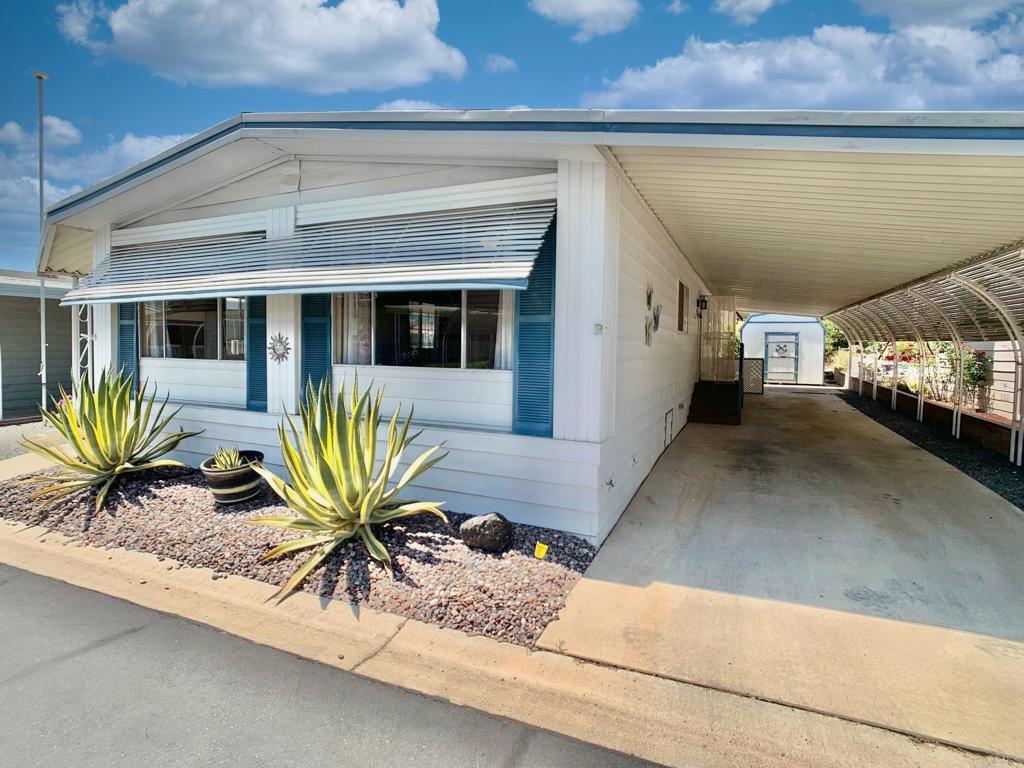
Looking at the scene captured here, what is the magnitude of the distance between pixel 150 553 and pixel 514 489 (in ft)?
9.57

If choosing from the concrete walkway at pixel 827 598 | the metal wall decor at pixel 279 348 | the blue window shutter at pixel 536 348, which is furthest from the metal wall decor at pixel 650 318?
the metal wall decor at pixel 279 348


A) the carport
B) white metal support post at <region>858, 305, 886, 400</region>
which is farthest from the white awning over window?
white metal support post at <region>858, 305, 886, 400</region>

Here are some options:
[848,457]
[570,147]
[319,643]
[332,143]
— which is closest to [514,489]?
[319,643]

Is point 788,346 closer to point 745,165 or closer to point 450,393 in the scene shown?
point 745,165

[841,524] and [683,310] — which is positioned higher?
[683,310]

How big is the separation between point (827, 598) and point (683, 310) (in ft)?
21.0

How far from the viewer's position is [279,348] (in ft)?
19.0

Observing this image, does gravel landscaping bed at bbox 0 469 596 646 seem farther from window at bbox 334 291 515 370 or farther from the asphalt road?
window at bbox 334 291 515 370

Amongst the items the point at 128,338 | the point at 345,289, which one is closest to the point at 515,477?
the point at 345,289

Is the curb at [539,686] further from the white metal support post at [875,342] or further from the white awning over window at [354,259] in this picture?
the white metal support post at [875,342]

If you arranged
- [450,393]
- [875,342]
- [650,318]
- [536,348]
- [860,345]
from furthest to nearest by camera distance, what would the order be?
[860,345]
[875,342]
[650,318]
[450,393]
[536,348]

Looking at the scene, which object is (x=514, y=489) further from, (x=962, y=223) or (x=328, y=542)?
(x=962, y=223)

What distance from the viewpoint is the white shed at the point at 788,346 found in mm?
19969

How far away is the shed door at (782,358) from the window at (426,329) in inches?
724
